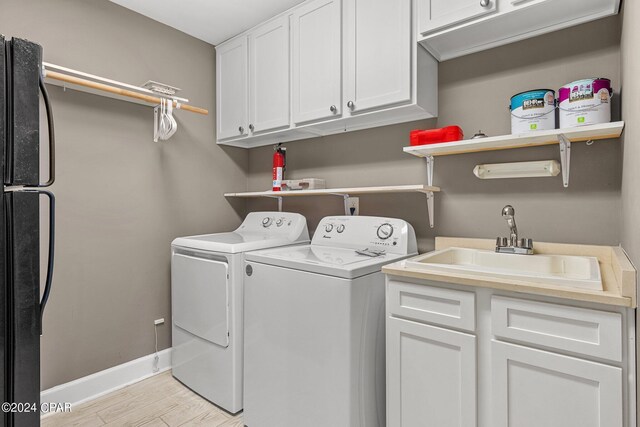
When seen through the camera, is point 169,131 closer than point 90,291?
No

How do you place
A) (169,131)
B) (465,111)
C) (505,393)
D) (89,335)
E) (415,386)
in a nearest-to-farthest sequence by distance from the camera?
(505,393), (415,386), (465,111), (89,335), (169,131)

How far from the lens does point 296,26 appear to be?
2.20 meters

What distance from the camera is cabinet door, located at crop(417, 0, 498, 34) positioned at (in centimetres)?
149

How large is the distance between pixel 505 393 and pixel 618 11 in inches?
64.2

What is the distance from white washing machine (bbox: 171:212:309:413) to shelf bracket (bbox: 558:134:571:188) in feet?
5.07

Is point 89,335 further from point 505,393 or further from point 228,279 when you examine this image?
point 505,393

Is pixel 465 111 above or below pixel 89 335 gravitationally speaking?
above

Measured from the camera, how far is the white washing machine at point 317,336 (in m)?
1.43

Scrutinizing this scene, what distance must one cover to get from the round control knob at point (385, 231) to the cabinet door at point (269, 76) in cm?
95

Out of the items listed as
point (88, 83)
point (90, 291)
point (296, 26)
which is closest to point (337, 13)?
point (296, 26)

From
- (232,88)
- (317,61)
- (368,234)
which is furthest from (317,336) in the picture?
(232,88)

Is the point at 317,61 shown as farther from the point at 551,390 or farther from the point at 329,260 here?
the point at 551,390

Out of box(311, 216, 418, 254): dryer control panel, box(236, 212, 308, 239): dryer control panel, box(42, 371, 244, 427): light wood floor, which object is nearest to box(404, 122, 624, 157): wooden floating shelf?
box(311, 216, 418, 254): dryer control panel

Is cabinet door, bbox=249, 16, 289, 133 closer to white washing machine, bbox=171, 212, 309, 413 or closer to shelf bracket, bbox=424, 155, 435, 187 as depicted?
white washing machine, bbox=171, 212, 309, 413
